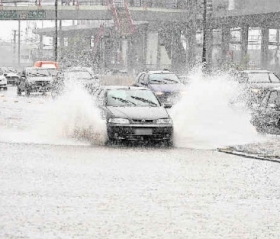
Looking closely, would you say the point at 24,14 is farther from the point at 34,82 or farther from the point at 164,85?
the point at 164,85

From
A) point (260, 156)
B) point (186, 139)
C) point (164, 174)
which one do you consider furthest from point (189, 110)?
point (164, 174)

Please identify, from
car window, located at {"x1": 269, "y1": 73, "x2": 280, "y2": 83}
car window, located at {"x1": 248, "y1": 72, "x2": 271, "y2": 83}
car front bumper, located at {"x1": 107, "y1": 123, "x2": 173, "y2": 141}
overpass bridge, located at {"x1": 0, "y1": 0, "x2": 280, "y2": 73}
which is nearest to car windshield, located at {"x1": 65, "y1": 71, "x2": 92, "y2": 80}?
car window, located at {"x1": 248, "y1": 72, "x2": 271, "y2": 83}

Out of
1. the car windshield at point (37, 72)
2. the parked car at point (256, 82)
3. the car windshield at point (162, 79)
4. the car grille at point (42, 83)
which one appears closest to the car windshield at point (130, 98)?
the parked car at point (256, 82)

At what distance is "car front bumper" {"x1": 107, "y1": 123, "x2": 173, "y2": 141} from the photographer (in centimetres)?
1811

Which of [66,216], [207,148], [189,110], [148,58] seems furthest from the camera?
[148,58]

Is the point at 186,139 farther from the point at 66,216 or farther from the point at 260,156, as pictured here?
the point at 66,216

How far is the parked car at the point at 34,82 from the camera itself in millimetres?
47219

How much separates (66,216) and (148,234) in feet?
4.20

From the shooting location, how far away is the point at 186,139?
19812 mm

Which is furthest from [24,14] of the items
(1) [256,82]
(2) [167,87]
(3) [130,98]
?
(3) [130,98]

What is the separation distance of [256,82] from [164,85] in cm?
400

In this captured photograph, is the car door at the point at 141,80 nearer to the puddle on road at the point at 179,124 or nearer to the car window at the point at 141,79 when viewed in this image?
the car window at the point at 141,79

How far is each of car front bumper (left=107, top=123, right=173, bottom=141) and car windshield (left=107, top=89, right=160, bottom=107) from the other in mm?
1269

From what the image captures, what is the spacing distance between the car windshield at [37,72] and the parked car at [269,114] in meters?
27.8
